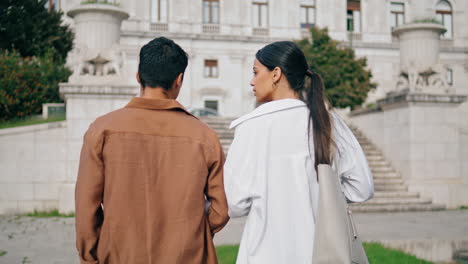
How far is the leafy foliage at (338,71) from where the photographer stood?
28594 mm

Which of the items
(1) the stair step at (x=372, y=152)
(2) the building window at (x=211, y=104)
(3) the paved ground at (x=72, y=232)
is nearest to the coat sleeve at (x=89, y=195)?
(3) the paved ground at (x=72, y=232)

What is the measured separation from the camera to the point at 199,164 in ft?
7.80

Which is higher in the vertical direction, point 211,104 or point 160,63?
point 211,104

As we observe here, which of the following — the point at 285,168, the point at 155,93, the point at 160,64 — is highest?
the point at 160,64

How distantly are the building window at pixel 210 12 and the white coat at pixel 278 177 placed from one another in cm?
3789

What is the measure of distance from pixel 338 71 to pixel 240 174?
2756 centimetres

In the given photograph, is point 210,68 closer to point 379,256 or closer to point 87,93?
point 87,93

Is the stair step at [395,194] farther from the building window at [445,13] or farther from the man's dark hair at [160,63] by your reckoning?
the building window at [445,13]

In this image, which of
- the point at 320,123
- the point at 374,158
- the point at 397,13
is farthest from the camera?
the point at 397,13

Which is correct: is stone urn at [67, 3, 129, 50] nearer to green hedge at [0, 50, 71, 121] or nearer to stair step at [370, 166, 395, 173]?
green hedge at [0, 50, 71, 121]

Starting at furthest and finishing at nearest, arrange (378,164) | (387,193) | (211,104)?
(211,104) < (378,164) < (387,193)

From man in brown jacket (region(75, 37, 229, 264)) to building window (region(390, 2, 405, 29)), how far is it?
43477mm

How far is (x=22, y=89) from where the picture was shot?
14461 mm

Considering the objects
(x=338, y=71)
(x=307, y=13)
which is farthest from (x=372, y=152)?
(x=307, y=13)
